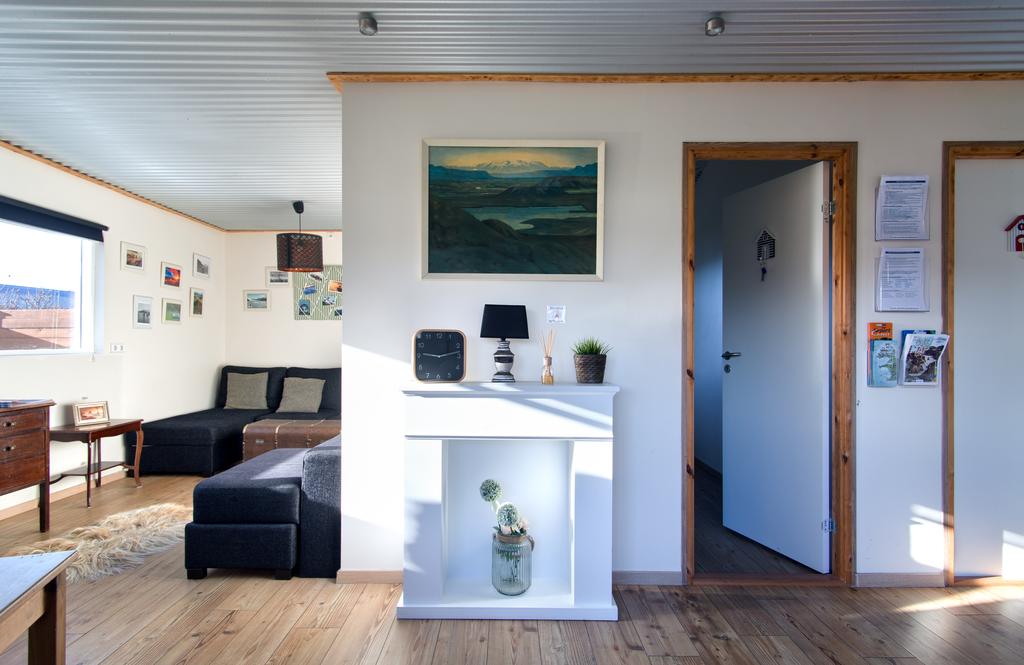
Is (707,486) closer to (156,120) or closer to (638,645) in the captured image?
(638,645)

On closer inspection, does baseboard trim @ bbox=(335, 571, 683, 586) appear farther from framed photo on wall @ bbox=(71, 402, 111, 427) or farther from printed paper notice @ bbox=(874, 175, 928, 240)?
framed photo on wall @ bbox=(71, 402, 111, 427)

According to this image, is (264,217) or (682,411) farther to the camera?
(264,217)

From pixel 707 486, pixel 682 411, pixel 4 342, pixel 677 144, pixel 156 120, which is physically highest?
pixel 156 120

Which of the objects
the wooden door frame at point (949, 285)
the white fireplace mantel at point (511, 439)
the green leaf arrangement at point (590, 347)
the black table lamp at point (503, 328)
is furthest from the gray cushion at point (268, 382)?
the wooden door frame at point (949, 285)

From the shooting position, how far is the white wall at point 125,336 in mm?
3900

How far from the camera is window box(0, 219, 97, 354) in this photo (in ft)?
12.5

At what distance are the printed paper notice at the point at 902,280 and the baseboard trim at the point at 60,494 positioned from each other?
574 cm

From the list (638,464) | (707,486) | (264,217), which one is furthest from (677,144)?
(264,217)

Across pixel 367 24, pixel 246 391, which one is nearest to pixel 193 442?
pixel 246 391

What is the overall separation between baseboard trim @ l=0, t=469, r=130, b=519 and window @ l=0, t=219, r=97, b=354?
1.12 m

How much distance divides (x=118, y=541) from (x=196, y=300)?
131 inches

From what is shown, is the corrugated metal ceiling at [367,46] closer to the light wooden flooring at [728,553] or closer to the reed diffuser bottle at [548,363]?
the reed diffuser bottle at [548,363]

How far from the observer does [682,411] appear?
273 cm

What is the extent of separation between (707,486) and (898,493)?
189 cm
